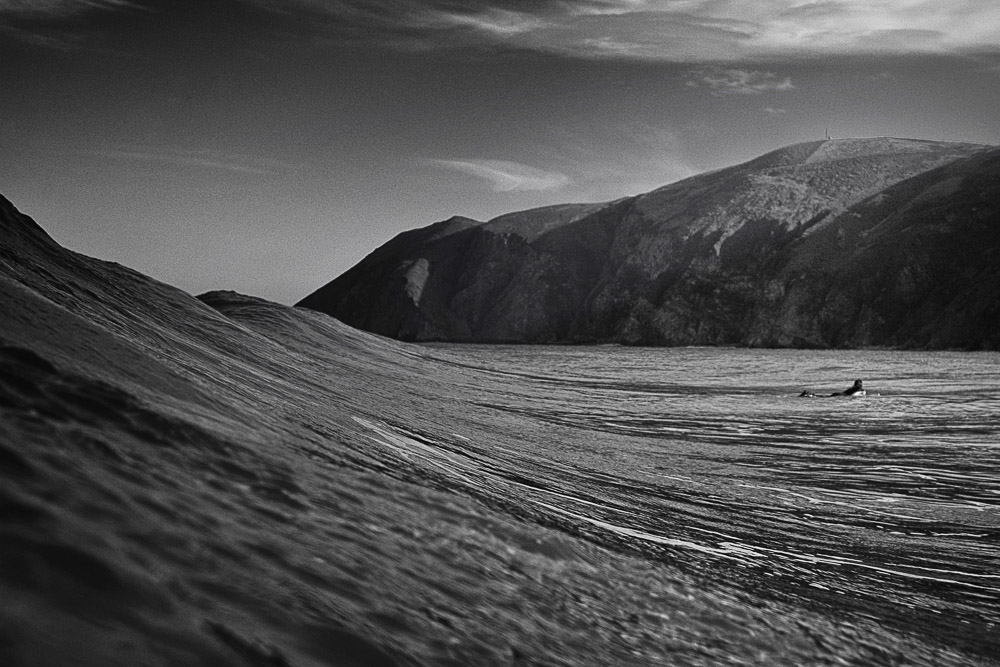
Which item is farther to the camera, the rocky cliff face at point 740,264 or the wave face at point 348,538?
the rocky cliff face at point 740,264

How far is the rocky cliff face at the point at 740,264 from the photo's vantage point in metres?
38.8

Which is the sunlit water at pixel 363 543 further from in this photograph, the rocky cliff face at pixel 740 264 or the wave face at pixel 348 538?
the rocky cliff face at pixel 740 264

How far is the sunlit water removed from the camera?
2.36 ft

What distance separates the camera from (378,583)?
1.01 meters

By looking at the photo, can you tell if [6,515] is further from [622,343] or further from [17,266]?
[622,343]

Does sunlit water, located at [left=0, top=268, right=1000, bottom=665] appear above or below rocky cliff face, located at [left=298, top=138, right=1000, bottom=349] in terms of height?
below

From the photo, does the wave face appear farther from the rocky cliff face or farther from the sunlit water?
the rocky cliff face

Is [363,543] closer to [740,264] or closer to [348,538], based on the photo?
[348,538]

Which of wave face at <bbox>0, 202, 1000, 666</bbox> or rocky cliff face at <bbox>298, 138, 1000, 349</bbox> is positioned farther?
rocky cliff face at <bbox>298, 138, 1000, 349</bbox>

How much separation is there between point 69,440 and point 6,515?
0.23 m

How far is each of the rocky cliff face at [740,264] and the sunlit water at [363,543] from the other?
117 feet

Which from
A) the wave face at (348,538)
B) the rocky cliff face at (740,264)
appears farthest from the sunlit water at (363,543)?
the rocky cliff face at (740,264)

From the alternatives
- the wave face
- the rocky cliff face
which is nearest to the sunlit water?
the wave face

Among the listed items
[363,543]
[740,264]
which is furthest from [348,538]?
[740,264]
